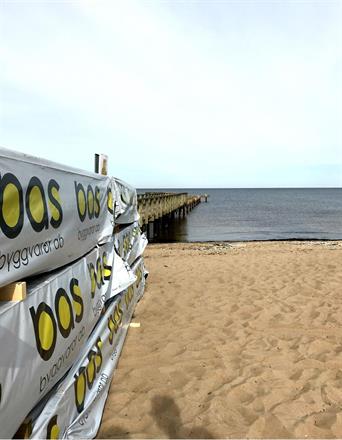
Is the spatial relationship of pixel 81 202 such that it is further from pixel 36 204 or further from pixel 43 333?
pixel 43 333

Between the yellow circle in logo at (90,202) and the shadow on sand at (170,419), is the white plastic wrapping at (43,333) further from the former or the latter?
the shadow on sand at (170,419)

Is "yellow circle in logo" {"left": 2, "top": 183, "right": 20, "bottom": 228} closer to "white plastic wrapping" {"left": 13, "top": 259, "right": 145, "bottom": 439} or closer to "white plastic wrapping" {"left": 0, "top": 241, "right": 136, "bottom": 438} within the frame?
"white plastic wrapping" {"left": 0, "top": 241, "right": 136, "bottom": 438}

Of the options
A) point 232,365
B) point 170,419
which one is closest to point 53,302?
point 170,419

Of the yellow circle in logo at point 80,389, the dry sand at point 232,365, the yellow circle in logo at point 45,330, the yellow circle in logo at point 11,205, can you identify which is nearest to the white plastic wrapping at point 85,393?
the yellow circle in logo at point 80,389

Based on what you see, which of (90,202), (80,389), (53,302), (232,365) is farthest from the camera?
(232,365)

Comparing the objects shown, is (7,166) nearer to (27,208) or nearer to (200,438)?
(27,208)

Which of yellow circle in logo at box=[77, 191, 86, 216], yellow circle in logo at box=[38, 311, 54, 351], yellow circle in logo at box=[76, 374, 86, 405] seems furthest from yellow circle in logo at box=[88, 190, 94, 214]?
yellow circle in logo at box=[76, 374, 86, 405]

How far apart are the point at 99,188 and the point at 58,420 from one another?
225 centimetres

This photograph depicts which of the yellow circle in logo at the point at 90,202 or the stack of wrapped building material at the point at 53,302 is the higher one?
the yellow circle in logo at the point at 90,202

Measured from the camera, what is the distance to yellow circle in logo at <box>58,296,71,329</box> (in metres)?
2.40

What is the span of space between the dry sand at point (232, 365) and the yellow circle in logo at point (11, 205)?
1997 mm

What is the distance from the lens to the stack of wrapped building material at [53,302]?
1.78m

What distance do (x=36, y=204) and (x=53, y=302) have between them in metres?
0.69

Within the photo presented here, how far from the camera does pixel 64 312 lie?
8.10ft
